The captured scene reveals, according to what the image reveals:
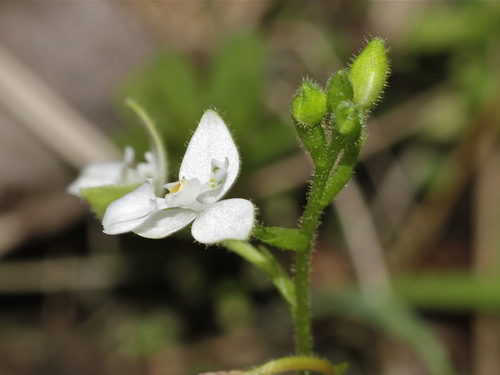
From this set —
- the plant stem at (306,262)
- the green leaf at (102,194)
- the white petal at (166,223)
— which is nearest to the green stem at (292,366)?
the plant stem at (306,262)

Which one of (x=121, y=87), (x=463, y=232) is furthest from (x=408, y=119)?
Result: (x=121, y=87)

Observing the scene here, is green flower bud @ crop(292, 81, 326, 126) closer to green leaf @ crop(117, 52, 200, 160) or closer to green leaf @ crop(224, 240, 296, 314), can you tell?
green leaf @ crop(224, 240, 296, 314)

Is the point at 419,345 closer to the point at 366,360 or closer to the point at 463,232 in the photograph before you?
the point at 366,360

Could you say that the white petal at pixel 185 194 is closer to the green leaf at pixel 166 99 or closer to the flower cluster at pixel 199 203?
the flower cluster at pixel 199 203

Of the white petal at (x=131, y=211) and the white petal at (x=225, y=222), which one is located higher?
the white petal at (x=131, y=211)

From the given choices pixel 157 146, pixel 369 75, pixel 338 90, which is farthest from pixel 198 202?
pixel 369 75

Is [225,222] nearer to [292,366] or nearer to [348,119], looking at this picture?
[348,119]
